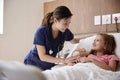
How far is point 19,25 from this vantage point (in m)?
2.93

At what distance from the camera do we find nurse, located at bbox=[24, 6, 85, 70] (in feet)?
5.55

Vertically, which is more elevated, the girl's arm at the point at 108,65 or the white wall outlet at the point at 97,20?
the white wall outlet at the point at 97,20

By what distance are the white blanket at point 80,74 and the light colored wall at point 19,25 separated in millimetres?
1522

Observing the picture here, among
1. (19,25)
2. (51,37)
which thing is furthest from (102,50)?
(19,25)

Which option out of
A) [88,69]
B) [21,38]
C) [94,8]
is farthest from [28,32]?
[88,69]

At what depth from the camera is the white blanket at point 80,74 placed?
1.18 metres

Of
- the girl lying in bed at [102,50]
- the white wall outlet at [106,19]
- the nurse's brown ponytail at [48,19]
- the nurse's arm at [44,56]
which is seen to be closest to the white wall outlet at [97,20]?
the white wall outlet at [106,19]

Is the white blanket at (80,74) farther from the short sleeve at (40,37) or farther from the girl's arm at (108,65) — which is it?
the short sleeve at (40,37)

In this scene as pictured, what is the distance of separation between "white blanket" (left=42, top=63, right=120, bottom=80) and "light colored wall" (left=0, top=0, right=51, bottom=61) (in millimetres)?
1522

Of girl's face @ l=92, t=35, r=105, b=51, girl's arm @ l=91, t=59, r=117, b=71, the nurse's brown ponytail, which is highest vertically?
the nurse's brown ponytail

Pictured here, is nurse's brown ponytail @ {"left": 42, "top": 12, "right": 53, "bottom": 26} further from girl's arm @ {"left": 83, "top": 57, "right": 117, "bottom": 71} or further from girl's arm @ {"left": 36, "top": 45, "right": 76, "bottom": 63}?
girl's arm @ {"left": 83, "top": 57, "right": 117, "bottom": 71}

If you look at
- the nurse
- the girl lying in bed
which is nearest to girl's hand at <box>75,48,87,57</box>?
the girl lying in bed

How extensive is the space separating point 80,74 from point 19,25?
1.82 metres

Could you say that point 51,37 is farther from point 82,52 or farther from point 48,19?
point 82,52
